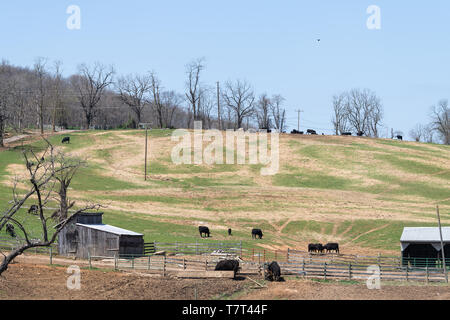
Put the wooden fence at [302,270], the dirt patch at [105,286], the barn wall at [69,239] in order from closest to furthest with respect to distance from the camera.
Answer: the dirt patch at [105,286]
the wooden fence at [302,270]
the barn wall at [69,239]

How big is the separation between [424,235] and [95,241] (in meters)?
25.4

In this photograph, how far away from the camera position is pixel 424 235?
44250 mm

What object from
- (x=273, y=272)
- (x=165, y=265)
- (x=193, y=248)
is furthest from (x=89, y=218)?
(x=273, y=272)

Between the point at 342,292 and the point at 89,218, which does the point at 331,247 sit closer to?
the point at 342,292

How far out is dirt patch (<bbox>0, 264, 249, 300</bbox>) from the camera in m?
29.0

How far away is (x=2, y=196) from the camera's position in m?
65.1

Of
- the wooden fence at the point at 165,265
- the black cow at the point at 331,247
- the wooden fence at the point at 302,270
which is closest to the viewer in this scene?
the wooden fence at the point at 302,270

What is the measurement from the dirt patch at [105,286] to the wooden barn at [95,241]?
22.3 feet

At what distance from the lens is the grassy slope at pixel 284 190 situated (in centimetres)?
6022

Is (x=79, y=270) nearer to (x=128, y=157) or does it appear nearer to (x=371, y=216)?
(x=371, y=216)

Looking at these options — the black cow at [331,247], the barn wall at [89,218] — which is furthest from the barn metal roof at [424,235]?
the barn wall at [89,218]

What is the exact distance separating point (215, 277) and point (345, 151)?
71251mm

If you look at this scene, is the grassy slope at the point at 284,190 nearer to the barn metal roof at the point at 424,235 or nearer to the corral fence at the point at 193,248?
the corral fence at the point at 193,248

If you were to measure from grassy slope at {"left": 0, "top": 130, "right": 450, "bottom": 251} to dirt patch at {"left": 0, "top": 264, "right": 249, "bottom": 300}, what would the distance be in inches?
643
